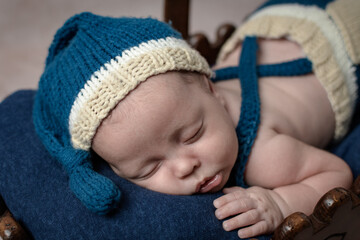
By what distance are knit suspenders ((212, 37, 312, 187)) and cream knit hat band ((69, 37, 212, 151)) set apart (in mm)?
244

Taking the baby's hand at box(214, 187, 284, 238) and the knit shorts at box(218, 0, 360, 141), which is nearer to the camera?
the baby's hand at box(214, 187, 284, 238)

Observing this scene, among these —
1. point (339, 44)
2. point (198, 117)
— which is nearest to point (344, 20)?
point (339, 44)

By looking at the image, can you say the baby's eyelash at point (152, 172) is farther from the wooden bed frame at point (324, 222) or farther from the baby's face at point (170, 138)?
the wooden bed frame at point (324, 222)

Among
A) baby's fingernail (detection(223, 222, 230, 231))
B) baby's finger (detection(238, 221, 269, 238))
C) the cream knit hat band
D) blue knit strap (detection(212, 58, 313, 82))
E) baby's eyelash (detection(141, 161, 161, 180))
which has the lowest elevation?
baby's finger (detection(238, 221, 269, 238))

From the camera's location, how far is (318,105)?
1.16 meters

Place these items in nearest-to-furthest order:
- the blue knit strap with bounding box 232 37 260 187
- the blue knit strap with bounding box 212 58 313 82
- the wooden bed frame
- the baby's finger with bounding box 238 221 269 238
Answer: the wooden bed frame
the baby's finger with bounding box 238 221 269 238
the blue knit strap with bounding box 232 37 260 187
the blue knit strap with bounding box 212 58 313 82

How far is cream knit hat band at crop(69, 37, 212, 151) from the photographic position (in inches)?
31.4

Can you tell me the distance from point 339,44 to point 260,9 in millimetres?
361

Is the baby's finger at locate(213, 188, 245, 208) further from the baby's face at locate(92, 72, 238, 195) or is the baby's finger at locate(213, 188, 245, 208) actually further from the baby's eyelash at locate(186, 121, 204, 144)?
the baby's eyelash at locate(186, 121, 204, 144)

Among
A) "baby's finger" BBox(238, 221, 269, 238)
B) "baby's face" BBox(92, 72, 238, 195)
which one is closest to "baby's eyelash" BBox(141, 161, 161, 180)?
"baby's face" BBox(92, 72, 238, 195)

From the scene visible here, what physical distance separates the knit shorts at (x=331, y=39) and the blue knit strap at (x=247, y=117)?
0.18 m

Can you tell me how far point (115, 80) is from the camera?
0.80 m

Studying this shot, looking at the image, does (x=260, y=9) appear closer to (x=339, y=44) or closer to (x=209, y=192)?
(x=339, y=44)

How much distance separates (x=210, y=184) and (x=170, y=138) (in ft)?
0.50
